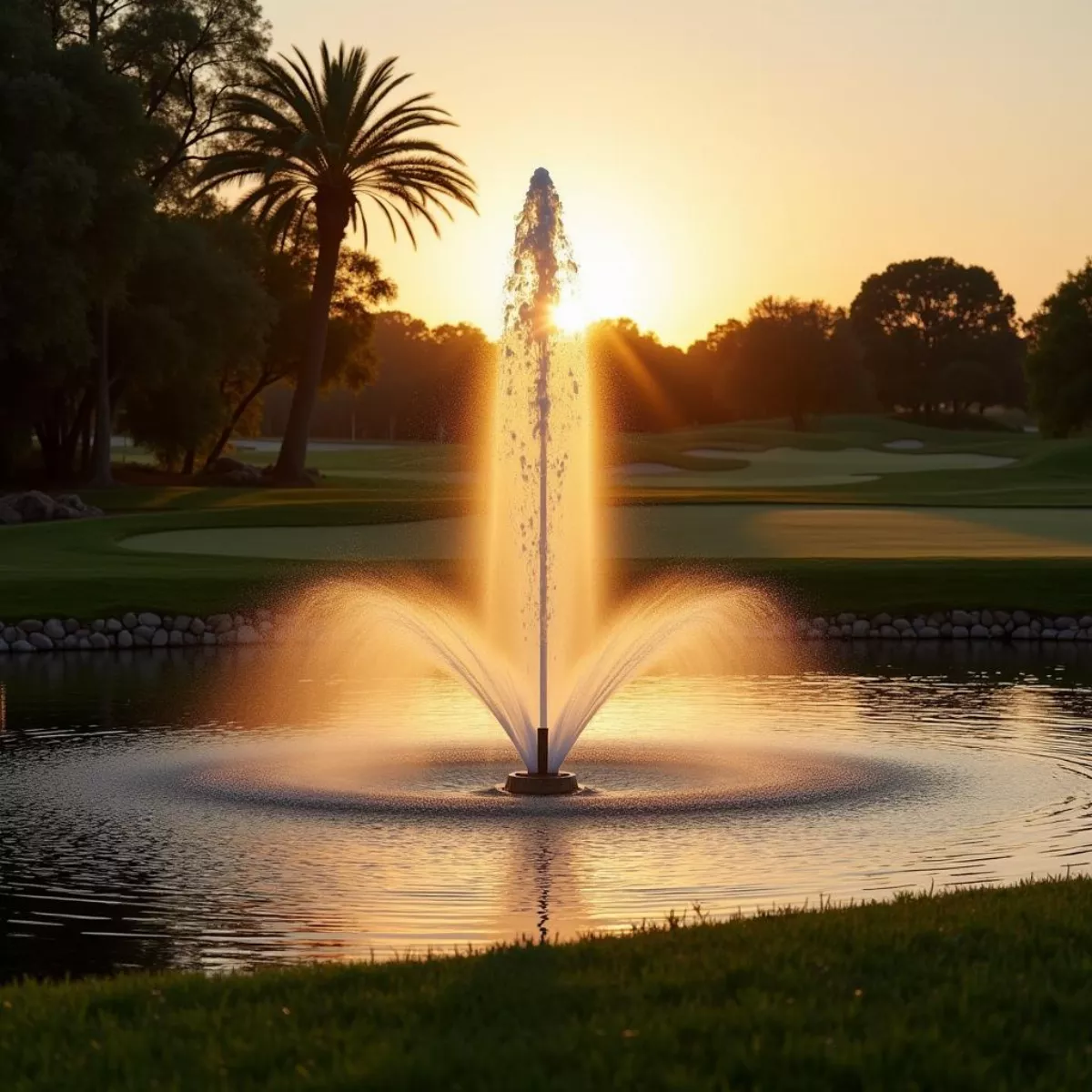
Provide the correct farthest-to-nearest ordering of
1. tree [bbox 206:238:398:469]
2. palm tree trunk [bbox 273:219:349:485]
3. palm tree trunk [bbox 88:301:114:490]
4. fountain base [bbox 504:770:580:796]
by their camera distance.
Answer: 1. tree [bbox 206:238:398:469]
2. palm tree trunk [bbox 273:219:349:485]
3. palm tree trunk [bbox 88:301:114:490]
4. fountain base [bbox 504:770:580:796]

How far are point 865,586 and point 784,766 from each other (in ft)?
46.9

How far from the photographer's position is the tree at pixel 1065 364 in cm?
9119

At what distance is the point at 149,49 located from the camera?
214 ft

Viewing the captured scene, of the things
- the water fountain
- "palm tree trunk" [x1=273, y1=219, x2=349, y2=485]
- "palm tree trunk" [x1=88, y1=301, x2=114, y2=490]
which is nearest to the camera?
the water fountain

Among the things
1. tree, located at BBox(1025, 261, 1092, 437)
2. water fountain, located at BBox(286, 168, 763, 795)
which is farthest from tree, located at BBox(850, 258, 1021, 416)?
water fountain, located at BBox(286, 168, 763, 795)

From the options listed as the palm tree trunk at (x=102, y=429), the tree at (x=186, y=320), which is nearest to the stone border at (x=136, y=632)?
the palm tree trunk at (x=102, y=429)

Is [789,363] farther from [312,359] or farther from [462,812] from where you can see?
[462,812]

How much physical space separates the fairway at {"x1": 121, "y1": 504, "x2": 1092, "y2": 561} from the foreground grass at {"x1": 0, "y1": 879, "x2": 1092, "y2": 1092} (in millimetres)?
26252

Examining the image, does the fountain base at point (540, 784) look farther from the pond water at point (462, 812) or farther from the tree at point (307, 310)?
the tree at point (307, 310)

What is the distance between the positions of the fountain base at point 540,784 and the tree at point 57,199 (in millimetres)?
37329

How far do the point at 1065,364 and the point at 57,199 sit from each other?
182 ft

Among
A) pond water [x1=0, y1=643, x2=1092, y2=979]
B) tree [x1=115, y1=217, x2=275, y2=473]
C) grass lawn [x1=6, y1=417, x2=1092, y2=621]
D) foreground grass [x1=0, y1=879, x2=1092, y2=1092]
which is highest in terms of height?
tree [x1=115, y1=217, x2=275, y2=473]

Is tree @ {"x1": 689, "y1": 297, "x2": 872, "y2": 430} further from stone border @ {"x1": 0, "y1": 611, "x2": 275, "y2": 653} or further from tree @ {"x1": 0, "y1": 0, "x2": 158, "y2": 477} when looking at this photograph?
stone border @ {"x1": 0, "y1": 611, "x2": 275, "y2": 653}

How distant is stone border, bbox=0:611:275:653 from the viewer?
2688cm
